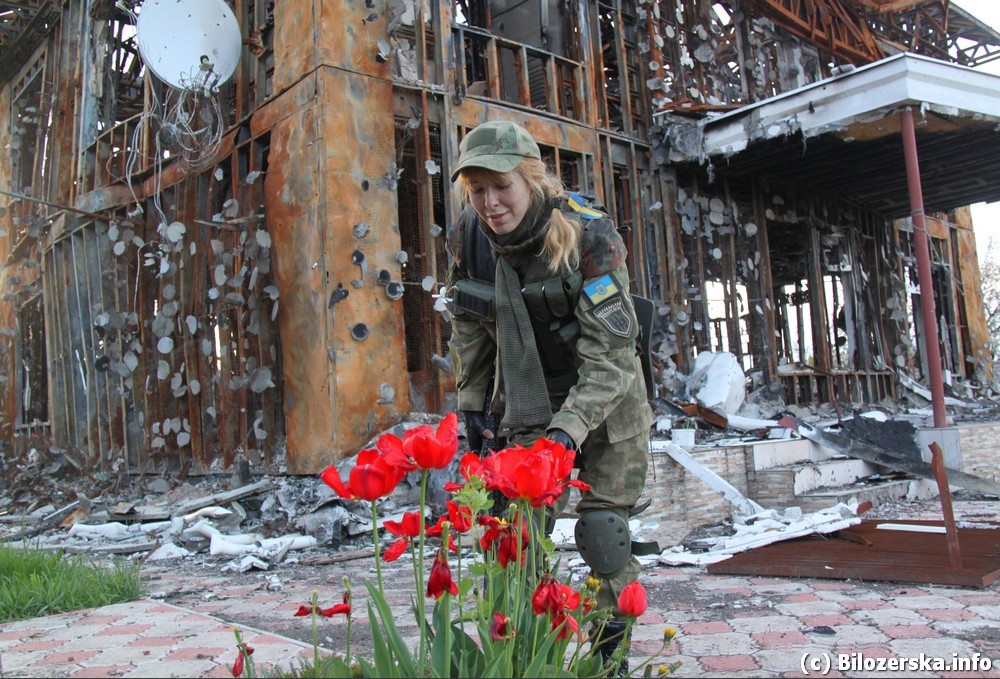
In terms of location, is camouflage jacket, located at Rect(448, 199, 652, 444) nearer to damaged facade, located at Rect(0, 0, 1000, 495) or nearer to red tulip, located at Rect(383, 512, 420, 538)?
red tulip, located at Rect(383, 512, 420, 538)

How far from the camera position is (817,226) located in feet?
40.0

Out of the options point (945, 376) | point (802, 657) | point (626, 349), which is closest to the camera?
point (626, 349)

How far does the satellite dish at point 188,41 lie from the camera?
7605 mm

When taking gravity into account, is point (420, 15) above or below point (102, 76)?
below

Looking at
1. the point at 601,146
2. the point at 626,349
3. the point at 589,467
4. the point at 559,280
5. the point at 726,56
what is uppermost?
the point at 726,56

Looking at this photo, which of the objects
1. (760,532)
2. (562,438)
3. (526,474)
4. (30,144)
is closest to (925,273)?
(760,532)

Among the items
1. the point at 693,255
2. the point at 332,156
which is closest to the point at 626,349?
the point at 332,156

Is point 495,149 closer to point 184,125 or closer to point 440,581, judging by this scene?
point 440,581

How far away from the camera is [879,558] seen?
4.46 m

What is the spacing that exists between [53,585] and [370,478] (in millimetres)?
2632

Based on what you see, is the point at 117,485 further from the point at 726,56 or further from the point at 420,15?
the point at 726,56

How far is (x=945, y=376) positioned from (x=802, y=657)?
14091 millimetres

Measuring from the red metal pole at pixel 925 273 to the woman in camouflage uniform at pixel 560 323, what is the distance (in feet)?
21.4

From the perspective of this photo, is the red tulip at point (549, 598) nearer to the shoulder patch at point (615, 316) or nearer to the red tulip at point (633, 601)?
the red tulip at point (633, 601)
